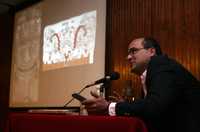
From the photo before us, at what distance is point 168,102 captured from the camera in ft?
5.44

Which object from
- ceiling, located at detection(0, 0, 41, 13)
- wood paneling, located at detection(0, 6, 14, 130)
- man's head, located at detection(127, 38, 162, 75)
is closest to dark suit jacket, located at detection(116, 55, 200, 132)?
man's head, located at detection(127, 38, 162, 75)

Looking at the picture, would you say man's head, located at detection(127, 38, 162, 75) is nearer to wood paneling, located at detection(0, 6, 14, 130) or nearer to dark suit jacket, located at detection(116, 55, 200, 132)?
dark suit jacket, located at detection(116, 55, 200, 132)

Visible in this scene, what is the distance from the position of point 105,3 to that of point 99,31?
34 centimetres

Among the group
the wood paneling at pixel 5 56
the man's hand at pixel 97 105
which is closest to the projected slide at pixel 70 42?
the wood paneling at pixel 5 56

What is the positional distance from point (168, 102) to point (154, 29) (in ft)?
6.45

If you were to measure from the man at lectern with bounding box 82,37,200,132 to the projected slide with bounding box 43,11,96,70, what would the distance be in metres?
2.43

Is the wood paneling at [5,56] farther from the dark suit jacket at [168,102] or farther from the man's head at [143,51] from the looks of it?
the dark suit jacket at [168,102]

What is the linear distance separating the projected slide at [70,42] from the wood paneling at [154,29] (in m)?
0.30

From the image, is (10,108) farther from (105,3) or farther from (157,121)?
(157,121)

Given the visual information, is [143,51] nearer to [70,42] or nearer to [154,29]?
[154,29]

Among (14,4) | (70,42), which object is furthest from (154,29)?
(14,4)

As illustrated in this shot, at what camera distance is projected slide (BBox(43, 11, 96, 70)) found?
168 inches

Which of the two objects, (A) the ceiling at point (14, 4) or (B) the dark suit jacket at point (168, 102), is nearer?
(B) the dark suit jacket at point (168, 102)

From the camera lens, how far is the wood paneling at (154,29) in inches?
124
